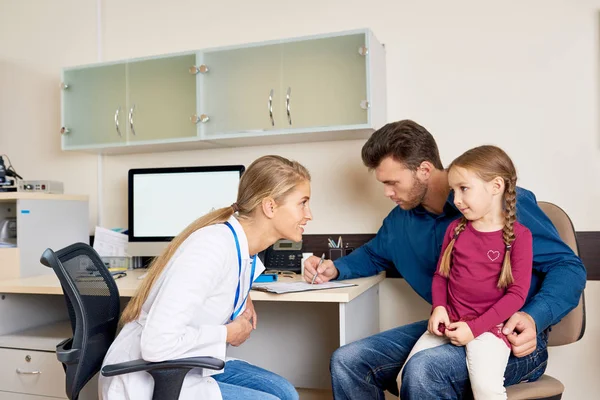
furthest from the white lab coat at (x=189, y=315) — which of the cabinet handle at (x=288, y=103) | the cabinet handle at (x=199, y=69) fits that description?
the cabinet handle at (x=199, y=69)

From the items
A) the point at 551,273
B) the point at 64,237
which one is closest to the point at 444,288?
the point at 551,273

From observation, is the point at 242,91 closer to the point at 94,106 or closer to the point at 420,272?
the point at 94,106

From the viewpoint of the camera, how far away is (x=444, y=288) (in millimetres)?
1857

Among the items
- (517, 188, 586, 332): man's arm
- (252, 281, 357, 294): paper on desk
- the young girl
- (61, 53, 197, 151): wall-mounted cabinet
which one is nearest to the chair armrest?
(252, 281, 357, 294): paper on desk

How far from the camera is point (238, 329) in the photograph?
1.61 metres

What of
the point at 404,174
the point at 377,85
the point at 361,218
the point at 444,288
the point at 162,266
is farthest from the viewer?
the point at 361,218

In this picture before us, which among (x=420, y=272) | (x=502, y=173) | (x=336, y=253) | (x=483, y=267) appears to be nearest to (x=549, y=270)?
(x=483, y=267)

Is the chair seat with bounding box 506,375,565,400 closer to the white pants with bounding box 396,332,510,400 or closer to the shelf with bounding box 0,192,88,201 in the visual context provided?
the white pants with bounding box 396,332,510,400

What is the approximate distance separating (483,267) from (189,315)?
0.88 meters

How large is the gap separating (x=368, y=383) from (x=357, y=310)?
0.31 meters

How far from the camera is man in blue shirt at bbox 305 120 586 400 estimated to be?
1.68 m

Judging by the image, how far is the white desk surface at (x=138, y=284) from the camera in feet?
6.29

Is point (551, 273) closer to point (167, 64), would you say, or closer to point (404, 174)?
point (404, 174)

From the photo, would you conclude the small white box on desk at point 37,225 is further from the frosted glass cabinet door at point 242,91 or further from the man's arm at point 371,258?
the man's arm at point 371,258
